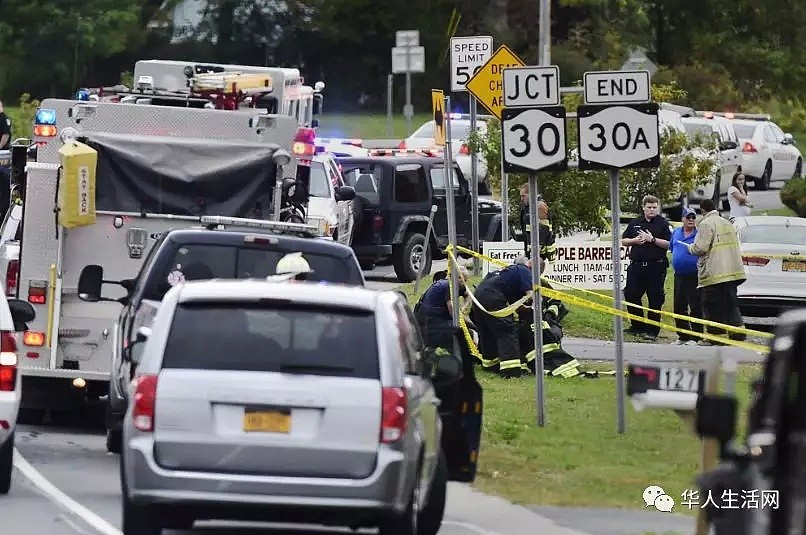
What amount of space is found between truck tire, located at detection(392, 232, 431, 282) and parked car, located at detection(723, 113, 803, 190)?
17.4m

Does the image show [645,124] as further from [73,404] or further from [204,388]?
[204,388]

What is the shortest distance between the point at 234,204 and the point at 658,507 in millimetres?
6653

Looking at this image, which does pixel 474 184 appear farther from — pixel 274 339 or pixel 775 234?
pixel 274 339

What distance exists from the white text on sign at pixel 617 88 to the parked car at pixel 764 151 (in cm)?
3072

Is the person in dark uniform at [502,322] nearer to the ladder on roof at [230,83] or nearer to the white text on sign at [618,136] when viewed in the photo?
the white text on sign at [618,136]

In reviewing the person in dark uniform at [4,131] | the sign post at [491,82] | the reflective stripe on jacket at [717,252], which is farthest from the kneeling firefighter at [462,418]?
the person in dark uniform at [4,131]

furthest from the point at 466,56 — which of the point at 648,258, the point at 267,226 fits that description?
the point at 267,226

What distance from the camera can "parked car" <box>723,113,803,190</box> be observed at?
48062 mm

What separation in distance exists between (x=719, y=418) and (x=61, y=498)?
21.5 ft

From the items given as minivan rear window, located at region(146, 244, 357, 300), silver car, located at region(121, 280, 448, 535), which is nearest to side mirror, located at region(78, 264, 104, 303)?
minivan rear window, located at region(146, 244, 357, 300)

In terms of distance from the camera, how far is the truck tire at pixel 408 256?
1220 inches

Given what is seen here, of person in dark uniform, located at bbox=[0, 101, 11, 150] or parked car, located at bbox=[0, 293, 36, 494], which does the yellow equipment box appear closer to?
parked car, located at bbox=[0, 293, 36, 494]

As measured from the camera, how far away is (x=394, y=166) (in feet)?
102

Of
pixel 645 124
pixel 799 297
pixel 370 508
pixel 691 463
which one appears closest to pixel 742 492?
pixel 370 508
